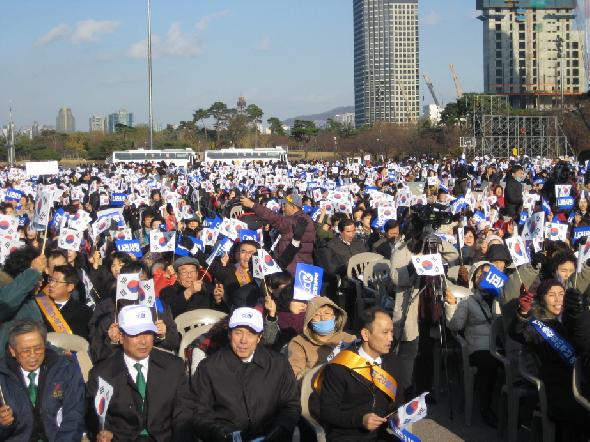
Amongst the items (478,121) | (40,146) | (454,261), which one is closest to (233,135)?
(40,146)

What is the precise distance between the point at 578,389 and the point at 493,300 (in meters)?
2.03

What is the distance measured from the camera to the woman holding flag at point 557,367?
19.9ft

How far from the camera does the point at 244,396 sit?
5.32 meters

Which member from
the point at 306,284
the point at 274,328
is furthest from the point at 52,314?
the point at 306,284

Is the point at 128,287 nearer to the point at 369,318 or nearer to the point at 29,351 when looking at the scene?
the point at 29,351

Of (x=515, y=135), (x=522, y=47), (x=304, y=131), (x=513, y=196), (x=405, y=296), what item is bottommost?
(x=405, y=296)

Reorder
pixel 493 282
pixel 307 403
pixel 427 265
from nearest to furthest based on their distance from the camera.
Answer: pixel 307 403 → pixel 427 265 → pixel 493 282

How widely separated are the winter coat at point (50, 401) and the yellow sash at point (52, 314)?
67.7 inches

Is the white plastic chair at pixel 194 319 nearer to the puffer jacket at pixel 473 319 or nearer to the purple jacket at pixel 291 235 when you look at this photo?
the puffer jacket at pixel 473 319

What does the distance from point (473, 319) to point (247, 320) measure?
2821 mm

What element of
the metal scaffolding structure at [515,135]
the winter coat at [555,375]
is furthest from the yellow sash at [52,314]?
the metal scaffolding structure at [515,135]

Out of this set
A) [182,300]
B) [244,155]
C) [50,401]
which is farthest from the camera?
[244,155]

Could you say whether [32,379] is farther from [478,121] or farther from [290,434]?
[478,121]

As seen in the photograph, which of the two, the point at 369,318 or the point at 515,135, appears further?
the point at 515,135
